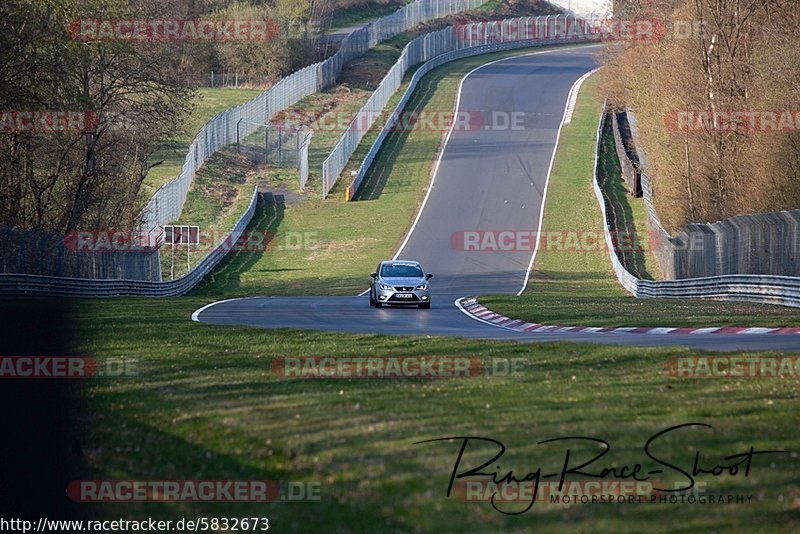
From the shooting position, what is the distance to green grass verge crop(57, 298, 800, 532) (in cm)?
830

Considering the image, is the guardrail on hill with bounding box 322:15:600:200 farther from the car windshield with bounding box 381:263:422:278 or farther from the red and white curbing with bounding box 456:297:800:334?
the red and white curbing with bounding box 456:297:800:334

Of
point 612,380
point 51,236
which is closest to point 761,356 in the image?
point 612,380

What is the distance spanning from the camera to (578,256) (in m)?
49.2

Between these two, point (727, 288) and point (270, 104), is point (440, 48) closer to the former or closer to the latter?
point (270, 104)

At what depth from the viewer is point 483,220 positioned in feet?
180

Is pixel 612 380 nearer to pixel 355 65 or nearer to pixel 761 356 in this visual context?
pixel 761 356

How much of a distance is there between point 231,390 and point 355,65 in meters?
80.3

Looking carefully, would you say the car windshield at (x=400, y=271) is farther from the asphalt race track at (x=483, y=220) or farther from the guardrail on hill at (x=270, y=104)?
the guardrail on hill at (x=270, y=104)

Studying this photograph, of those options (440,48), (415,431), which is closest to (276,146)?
(440,48)

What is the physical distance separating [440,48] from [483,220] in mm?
48353

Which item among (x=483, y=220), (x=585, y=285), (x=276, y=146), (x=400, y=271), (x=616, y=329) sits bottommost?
(x=585, y=285)

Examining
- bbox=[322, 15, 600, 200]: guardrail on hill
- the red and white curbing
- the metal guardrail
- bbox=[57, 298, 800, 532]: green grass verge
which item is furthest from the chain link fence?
bbox=[57, 298, 800, 532]: green grass verge

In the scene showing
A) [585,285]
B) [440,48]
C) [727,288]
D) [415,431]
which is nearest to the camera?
[415,431]

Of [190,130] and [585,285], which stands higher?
[190,130]
